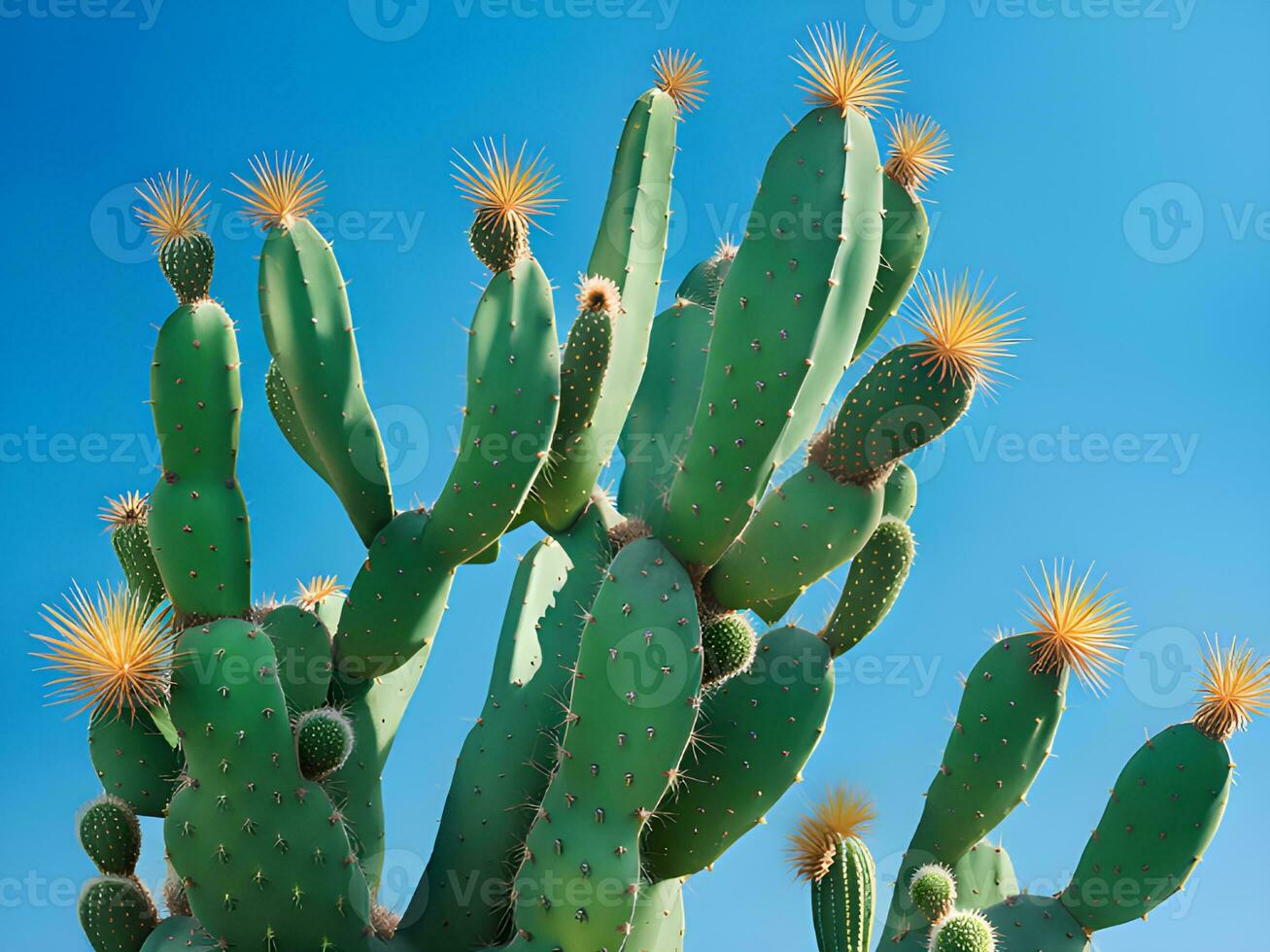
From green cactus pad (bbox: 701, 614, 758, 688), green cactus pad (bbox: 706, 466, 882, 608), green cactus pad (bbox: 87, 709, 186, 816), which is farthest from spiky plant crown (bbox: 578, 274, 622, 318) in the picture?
green cactus pad (bbox: 87, 709, 186, 816)

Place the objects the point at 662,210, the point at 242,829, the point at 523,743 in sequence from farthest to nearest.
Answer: the point at 662,210, the point at 523,743, the point at 242,829

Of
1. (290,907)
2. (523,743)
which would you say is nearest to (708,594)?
(523,743)

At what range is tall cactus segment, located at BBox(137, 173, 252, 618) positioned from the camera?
3.66 metres

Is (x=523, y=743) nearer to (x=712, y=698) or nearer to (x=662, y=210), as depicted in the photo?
(x=712, y=698)

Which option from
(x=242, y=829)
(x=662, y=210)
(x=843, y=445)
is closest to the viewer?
(x=242, y=829)

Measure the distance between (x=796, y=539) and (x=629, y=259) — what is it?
1.47m

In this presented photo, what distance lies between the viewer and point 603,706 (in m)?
3.58

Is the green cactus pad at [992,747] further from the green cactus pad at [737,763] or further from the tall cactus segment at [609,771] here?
the tall cactus segment at [609,771]

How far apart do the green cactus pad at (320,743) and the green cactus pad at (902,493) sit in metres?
2.17

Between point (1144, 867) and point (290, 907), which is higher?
point (290, 907)

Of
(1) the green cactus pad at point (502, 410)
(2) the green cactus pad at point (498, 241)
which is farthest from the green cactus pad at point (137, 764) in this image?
(2) the green cactus pad at point (498, 241)

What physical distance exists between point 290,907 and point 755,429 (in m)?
1.88

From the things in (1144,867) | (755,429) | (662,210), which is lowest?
(1144,867)

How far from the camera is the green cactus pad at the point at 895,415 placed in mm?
3818
